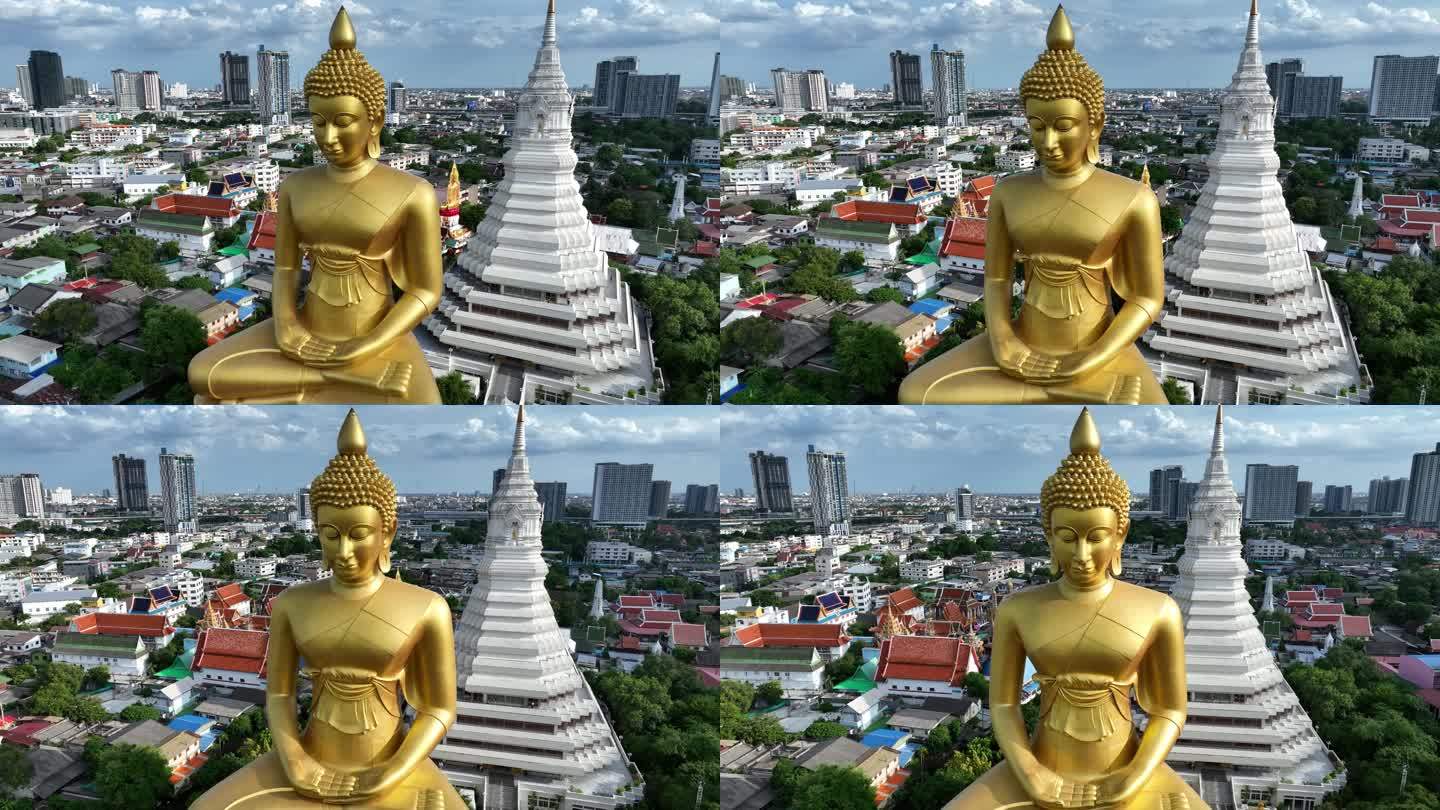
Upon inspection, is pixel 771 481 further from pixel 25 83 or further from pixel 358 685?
pixel 25 83

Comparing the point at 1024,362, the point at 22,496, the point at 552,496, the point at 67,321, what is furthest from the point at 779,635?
the point at 67,321

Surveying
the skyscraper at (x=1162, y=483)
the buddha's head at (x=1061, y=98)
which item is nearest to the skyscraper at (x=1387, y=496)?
the skyscraper at (x=1162, y=483)

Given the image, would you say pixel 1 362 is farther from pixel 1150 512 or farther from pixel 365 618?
pixel 1150 512

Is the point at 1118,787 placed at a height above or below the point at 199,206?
below

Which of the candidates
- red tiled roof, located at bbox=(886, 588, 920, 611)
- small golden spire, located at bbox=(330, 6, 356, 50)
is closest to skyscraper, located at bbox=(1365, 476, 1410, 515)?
red tiled roof, located at bbox=(886, 588, 920, 611)

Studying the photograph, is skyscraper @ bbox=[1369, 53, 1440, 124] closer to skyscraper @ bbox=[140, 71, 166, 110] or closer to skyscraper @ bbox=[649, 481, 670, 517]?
skyscraper @ bbox=[649, 481, 670, 517]

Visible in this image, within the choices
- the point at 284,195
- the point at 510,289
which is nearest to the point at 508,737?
the point at 284,195
